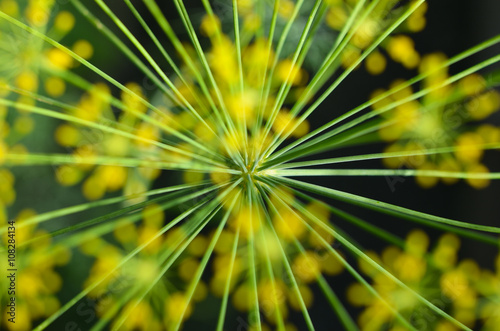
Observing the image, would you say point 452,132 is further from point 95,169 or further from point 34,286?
point 34,286

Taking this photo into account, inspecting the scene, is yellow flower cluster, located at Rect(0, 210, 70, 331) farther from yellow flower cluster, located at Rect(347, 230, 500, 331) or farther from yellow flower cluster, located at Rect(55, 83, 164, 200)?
yellow flower cluster, located at Rect(347, 230, 500, 331)

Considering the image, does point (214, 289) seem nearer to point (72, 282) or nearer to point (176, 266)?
point (176, 266)

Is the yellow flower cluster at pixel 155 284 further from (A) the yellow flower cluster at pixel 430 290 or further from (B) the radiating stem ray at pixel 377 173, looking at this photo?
(B) the radiating stem ray at pixel 377 173

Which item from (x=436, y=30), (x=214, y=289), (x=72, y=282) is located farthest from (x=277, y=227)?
(x=436, y=30)

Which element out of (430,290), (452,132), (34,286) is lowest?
(34,286)

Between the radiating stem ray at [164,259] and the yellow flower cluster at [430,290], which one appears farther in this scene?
the yellow flower cluster at [430,290]

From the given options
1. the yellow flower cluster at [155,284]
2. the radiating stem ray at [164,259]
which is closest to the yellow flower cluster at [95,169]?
the yellow flower cluster at [155,284]

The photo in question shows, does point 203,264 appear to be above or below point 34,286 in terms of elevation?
above

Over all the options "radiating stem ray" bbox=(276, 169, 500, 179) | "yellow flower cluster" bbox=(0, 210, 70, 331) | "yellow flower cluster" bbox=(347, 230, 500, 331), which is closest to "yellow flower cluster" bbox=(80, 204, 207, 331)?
"yellow flower cluster" bbox=(0, 210, 70, 331)

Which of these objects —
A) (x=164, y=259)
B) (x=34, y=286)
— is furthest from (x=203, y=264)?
(x=34, y=286)

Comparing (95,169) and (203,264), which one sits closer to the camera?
(203,264)

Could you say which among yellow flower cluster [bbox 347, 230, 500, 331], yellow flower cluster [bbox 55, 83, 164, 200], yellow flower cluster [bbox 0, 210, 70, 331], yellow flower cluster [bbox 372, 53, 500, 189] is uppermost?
yellow flower cluster [bbox 372, 53, 500, 189]
